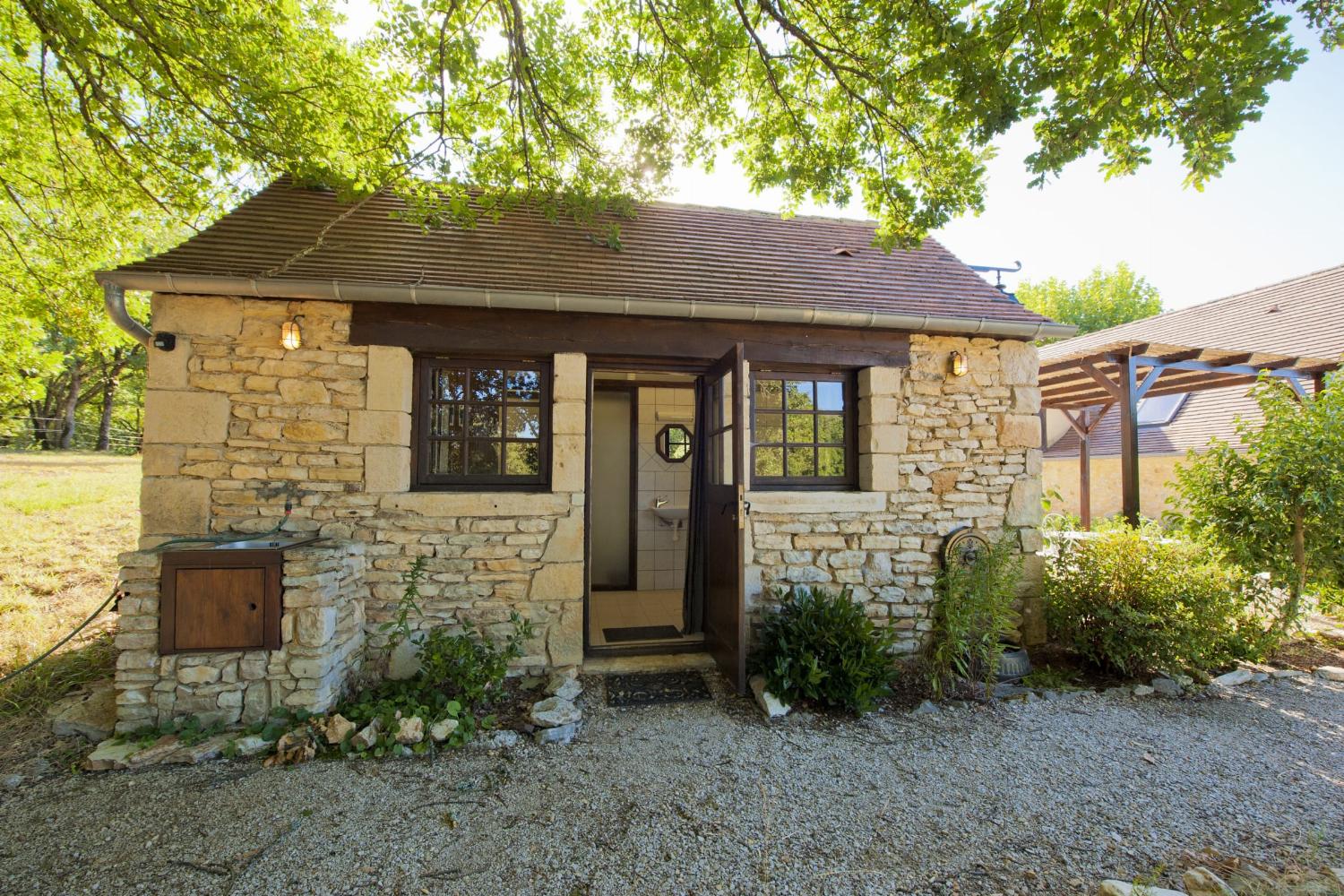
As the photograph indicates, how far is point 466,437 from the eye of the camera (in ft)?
13.6

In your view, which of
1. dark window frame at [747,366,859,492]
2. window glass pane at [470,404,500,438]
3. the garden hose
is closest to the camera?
the garden hose

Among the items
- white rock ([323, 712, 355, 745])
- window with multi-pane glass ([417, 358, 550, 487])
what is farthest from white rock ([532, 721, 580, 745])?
window with multi-pane glass ([417, 358, 550, 487])

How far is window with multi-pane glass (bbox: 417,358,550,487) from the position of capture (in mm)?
4121

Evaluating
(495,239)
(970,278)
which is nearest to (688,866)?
(495,239)

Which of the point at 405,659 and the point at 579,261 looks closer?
the point at 405,659

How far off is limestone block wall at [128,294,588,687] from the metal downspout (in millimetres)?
136

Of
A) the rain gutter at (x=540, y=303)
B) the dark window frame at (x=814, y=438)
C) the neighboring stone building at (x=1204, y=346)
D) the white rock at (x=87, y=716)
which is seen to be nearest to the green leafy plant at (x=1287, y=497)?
the rain gutter at (x=540, y=303)

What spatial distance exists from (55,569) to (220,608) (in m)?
4.48

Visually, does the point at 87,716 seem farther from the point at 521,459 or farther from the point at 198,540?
the point at 521,459

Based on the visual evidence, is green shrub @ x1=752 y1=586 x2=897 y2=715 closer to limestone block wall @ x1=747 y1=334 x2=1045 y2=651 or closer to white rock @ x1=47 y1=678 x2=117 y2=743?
limestone block wall @ x1=747 y1=334 x2=1045 y2=651

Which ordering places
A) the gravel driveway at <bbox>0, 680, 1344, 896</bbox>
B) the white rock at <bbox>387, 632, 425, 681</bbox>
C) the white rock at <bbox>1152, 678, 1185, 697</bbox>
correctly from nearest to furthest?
1. the gravel driveway at <bbox>0, 680, 1344, 896</bbox>
2. the white rock at <bbox>387, 632, 425, 681</bbox>
3. the white rock at <bbox>1152, 678, 1185, 697</bbox>

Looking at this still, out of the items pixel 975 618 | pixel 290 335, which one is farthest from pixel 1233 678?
pixel 290 335

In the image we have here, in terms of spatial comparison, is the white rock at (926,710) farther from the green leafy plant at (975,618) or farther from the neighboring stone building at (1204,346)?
the neighboring stone building at (1204,346)

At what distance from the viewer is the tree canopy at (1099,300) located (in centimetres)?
2306
